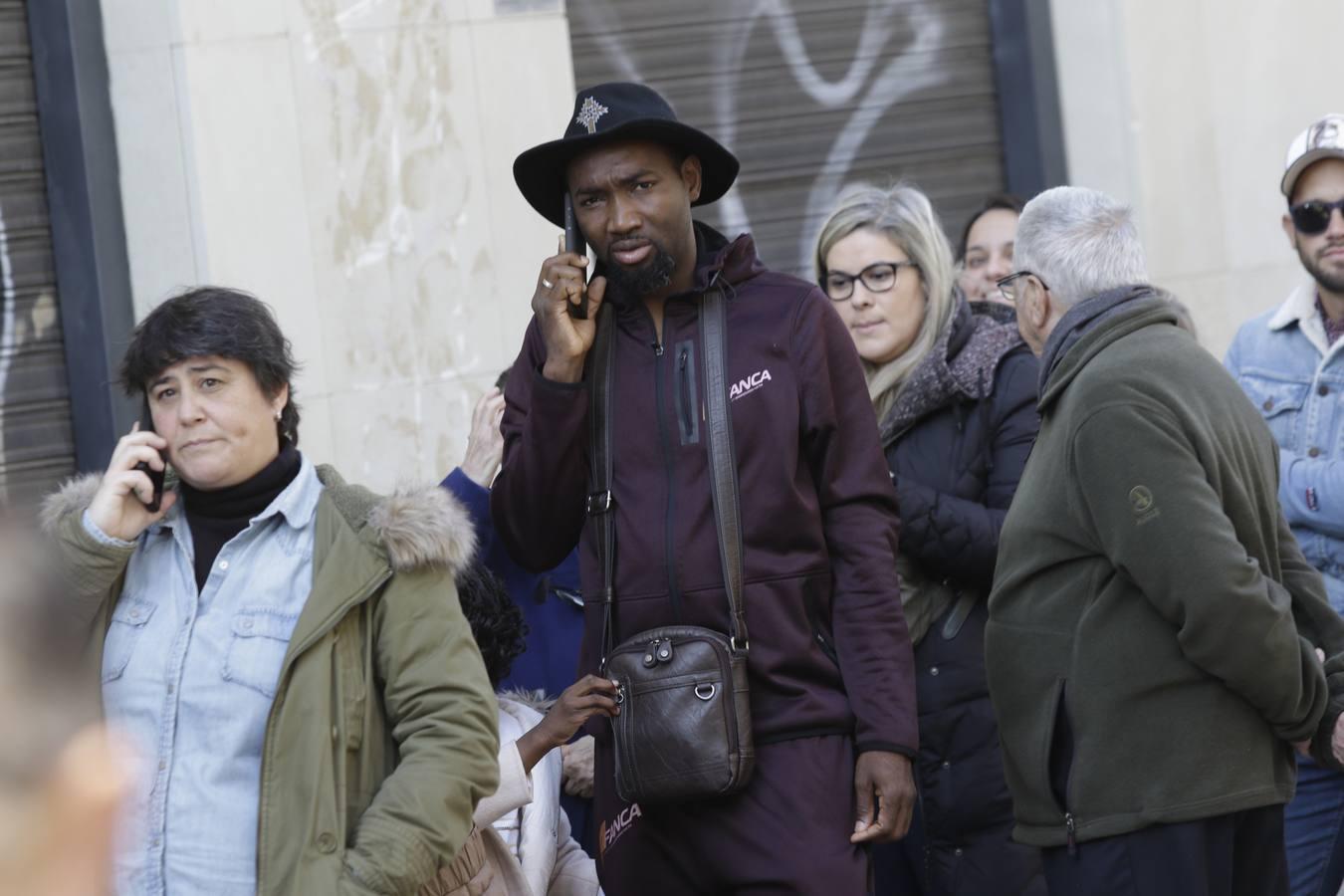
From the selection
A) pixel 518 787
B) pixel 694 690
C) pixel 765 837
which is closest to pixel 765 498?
pixel 694 690

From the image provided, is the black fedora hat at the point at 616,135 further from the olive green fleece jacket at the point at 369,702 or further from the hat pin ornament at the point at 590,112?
the olive green fleece jacket at the point at 369,702

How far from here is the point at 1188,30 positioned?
7219 millimetres

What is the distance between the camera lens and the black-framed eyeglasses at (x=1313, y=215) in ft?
16.6

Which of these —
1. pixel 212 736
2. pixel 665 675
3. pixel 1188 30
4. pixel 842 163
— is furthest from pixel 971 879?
pixel 1188 30

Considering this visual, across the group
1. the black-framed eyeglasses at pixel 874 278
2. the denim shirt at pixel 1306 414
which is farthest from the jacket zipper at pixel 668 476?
the denim shirt at pixel 1306 414

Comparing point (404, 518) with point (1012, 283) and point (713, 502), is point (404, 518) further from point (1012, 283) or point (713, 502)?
point (1012, 283)

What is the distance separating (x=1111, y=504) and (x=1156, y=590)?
19 cm

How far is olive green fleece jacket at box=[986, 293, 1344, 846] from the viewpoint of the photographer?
12.0 feet

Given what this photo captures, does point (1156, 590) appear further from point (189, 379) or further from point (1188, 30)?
point (1188, 30)

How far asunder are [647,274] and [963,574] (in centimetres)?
137

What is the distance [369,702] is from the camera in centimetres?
352

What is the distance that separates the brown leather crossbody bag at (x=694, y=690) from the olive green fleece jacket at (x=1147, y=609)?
2.28 ft

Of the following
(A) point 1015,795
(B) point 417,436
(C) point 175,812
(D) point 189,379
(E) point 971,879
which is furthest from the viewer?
(B) point 417,436

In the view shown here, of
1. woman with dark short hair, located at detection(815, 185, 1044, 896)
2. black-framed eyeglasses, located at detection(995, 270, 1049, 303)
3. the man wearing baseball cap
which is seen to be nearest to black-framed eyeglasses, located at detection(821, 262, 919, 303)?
woman with dark short hair, located at detection(815, 185, 1044, 896)
